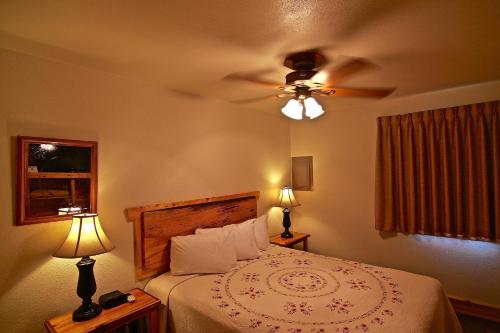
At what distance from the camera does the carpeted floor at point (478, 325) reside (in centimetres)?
229

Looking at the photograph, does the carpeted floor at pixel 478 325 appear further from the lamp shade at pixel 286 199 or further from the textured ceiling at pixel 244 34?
the textured ceiling at pixel 244 34

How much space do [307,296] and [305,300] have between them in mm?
58

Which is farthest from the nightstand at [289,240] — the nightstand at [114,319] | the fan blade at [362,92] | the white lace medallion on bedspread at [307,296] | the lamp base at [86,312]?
the lamp base at [86,312]

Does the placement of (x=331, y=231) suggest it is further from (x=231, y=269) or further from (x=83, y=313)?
(x=83, y=313)

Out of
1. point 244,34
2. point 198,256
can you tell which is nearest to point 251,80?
point 244,34

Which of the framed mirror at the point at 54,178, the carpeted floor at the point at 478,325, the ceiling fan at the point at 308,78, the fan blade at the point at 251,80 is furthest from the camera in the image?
the carpeted floor at the point at 478,325

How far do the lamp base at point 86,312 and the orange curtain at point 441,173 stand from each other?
2972 millimetres

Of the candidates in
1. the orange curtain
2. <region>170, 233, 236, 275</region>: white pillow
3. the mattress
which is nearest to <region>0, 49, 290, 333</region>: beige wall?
<region>170, 233, 236, 275</region>: white pillow

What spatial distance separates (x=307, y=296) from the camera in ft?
5.79

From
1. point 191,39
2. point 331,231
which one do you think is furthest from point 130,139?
point 331,231

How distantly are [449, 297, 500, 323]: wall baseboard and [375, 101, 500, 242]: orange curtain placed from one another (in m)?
0.69

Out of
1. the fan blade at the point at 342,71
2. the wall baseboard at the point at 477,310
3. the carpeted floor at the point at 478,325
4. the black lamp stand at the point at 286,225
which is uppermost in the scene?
the fan blade at the point at 342,71

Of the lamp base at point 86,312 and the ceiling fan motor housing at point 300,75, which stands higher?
the ceiling fan motor housing at point 300,75

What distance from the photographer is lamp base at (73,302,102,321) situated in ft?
5.21
